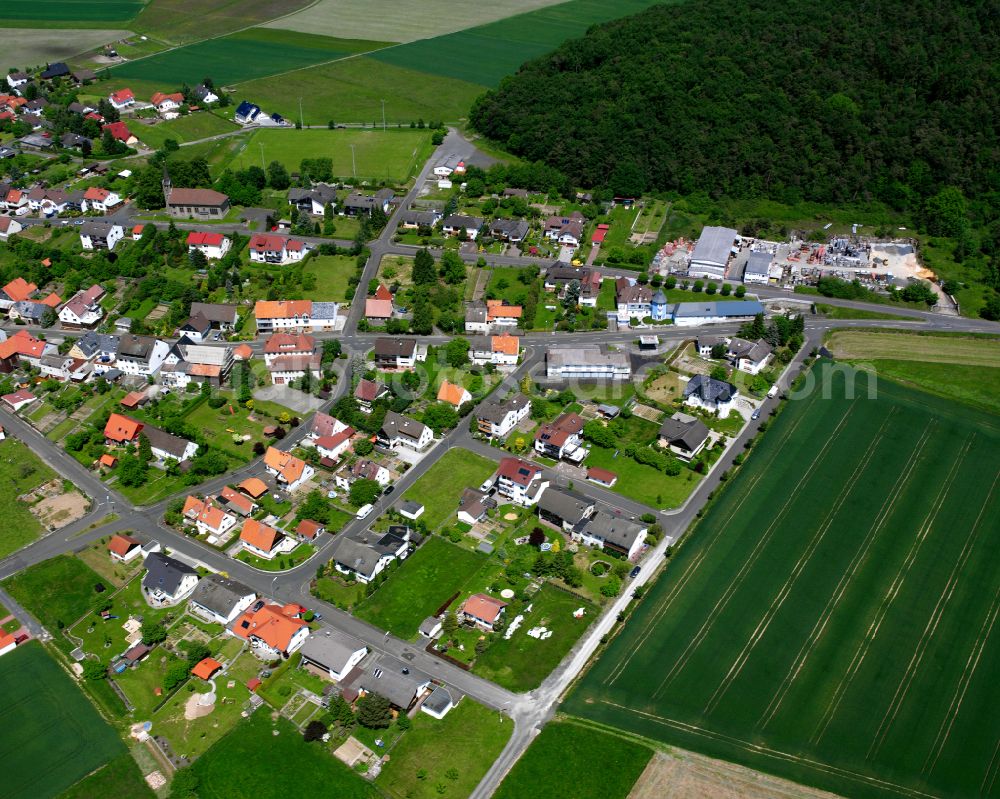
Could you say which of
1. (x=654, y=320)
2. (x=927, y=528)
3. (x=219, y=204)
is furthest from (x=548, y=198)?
(x=927, y=528)

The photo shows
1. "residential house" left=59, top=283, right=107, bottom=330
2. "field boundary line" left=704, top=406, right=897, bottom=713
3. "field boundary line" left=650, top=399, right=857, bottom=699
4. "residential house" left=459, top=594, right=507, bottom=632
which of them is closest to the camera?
"field boundary line" left=704, top=406, right=897, bottom=713

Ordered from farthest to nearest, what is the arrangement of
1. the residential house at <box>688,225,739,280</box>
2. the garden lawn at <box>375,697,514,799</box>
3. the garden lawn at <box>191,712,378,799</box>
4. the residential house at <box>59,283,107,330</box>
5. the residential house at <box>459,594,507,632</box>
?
1. the residential house at <box>688,225,739,280</box>
2. the residential house at <box>59,283,107,330</box>
3. the residential house at <box>459,594,507,632</box>
4. the garden lawn at <box>375,697,514,799</box>
5. the garden lawn at <box>191,712,378,799</box>

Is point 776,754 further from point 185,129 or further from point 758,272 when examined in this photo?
point 185,129

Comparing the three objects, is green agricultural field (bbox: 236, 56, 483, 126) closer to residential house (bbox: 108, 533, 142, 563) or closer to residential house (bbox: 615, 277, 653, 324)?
residential house (bbox: 615, 277, 653, 324)

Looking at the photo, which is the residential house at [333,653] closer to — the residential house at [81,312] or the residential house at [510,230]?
the residential house at [81,312]

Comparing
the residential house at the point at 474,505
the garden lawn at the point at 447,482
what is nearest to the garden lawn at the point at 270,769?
the garden lawn at the point at 447,482

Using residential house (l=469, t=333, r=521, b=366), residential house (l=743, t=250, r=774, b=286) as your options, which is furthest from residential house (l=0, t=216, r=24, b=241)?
residential house (l=743, t=250, r=774, b=286)

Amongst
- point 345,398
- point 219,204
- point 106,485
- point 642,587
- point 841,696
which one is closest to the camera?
point 841,696

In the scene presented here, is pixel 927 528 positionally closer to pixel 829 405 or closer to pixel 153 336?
pixel 829 405
